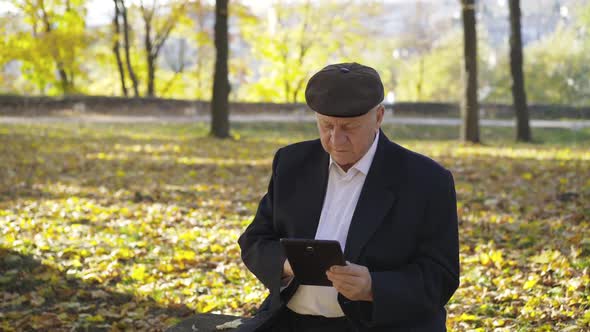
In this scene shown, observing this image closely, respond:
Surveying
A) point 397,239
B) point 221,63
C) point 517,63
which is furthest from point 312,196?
point 517,63

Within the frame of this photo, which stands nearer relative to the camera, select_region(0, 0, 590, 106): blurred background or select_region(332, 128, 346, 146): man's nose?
select_region(332, 128, 346, 146): man's nose

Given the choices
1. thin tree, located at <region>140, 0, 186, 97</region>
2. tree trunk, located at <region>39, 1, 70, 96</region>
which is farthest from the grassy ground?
thin tree, located at <region>140, 0, 186, 97</region>

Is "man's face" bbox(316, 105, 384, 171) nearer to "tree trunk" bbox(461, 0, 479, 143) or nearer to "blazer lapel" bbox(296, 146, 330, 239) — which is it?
"blazer lapel" bbox(296, 146, 330, 239)

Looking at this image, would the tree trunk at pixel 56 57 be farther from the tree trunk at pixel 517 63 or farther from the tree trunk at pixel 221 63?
the tree trunk at pixel 517 63

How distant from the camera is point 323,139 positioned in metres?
3.24

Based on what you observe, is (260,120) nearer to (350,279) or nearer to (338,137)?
(338,137)

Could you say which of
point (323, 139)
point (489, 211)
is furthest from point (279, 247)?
point (489, 211)

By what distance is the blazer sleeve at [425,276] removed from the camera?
10.2 ft

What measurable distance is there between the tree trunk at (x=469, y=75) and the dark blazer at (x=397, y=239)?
16.1m

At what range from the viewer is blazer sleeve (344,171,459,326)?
3.12 m

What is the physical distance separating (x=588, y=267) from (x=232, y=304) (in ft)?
8.76

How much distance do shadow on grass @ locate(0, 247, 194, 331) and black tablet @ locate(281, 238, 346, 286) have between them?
2727 mm

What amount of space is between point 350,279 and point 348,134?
0.57 m

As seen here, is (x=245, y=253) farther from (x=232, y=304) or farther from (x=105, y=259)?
(x=105, y=259)
